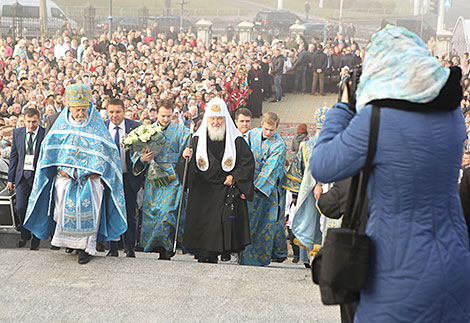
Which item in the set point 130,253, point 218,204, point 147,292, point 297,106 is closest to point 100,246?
point 130,253

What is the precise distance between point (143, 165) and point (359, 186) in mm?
4873

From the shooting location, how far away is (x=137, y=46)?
88.5 feet

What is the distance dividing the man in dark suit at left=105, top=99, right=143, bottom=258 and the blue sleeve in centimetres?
503

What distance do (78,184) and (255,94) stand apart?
16.4m

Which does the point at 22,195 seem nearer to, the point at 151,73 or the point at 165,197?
the point at 165,197

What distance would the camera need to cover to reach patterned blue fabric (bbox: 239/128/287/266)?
7.48m

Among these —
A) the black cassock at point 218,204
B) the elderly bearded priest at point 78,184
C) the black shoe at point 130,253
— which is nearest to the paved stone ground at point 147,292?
the elderly bearded priest at point 78,184

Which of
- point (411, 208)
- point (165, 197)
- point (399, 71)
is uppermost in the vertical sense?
point (399, 71)

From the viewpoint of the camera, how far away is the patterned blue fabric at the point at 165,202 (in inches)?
300

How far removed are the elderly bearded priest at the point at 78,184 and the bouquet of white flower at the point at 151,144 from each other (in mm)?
577

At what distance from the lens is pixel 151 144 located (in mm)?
7324

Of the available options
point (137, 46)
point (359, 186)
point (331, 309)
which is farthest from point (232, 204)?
point (137, 46)

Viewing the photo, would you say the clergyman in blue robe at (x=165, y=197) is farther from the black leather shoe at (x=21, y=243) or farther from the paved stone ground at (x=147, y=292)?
the black leather shoe at (x=21, y=243)

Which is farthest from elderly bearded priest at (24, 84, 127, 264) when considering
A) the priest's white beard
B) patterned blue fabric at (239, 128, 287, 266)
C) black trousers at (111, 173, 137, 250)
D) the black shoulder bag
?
the black shoulder bag
